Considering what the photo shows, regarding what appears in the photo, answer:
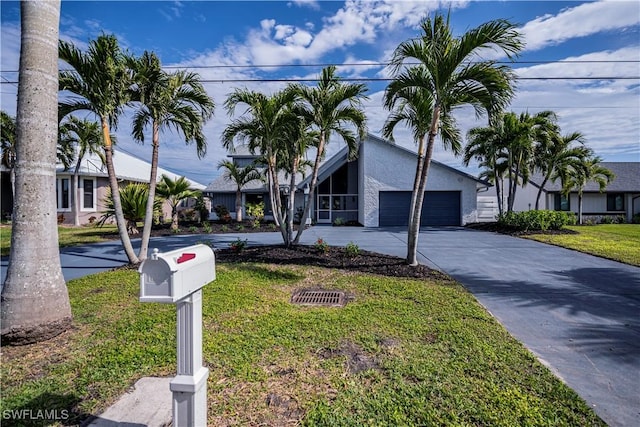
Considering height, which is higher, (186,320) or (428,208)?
(428,208)

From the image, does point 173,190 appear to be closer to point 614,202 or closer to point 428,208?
point 428,208

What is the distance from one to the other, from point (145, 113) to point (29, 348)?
6084 mm

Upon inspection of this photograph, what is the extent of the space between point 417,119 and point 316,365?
7222 mm

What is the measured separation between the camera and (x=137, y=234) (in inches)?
555

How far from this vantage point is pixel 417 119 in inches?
335

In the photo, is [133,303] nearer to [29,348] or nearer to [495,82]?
[29,348]

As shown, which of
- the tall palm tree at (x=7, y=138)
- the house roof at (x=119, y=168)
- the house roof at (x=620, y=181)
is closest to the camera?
the tall palm tree at (x=7, y=138)

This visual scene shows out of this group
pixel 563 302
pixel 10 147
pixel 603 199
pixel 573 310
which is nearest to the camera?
pixel 573 310

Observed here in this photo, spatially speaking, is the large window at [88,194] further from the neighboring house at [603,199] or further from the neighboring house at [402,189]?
the neighboring house at [603,199]

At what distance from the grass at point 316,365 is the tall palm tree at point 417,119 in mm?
3669

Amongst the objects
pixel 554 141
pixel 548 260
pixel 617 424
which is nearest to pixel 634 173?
pixel 554 141

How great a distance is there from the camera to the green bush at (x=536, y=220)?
15.2 m

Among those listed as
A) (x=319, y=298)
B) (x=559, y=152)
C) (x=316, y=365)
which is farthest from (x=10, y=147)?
(x=559, y=152)

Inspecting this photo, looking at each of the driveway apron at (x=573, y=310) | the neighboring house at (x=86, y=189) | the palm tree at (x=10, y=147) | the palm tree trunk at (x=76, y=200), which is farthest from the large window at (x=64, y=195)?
the driveway apron at (x=573, y=310)
